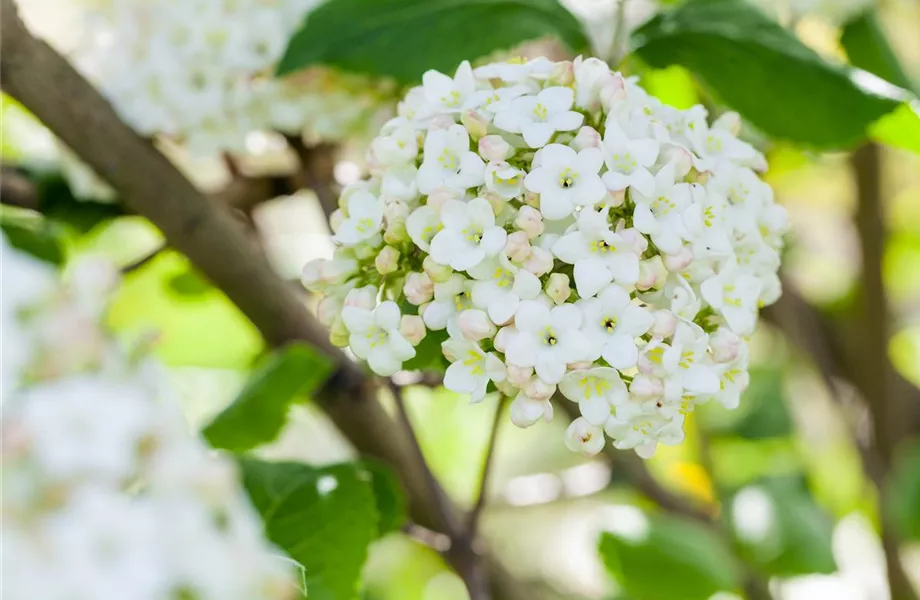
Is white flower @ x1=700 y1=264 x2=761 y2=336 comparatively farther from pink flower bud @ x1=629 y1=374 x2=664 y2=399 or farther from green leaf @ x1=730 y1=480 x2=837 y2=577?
green leaf @ x1=730 y1=480 x2=837 y2=577

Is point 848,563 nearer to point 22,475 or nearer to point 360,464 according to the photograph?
point 360,464

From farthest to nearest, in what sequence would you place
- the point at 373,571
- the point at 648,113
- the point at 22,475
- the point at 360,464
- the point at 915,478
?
the point at 373,571
the point at 915,478
the point at 360,464
the point at 648,113
the point at 22,475

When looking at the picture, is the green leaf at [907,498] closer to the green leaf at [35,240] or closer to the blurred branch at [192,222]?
the blurred branch at [192,222]

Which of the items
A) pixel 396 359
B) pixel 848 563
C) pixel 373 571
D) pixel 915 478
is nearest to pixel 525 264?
pixel 396 359

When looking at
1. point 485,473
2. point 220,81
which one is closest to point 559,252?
point 485,473

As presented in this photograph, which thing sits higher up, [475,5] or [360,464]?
[475,5]

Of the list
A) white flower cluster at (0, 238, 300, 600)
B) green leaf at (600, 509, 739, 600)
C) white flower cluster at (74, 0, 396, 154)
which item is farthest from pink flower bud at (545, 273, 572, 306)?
green leaf at (600, 509, 739, 600)

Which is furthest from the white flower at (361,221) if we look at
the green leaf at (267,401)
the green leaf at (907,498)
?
the green leaf at (907,498)
